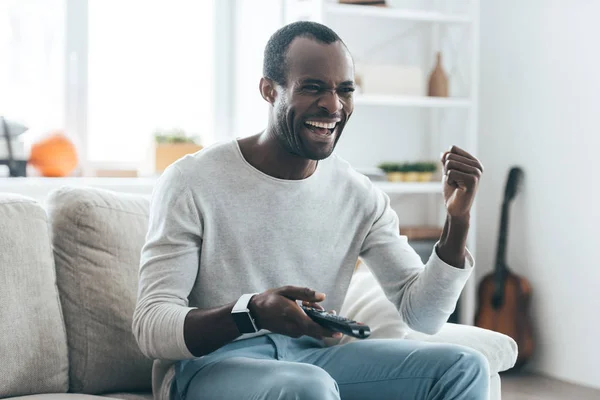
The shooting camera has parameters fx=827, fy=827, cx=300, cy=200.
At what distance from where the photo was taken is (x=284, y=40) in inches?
70.0

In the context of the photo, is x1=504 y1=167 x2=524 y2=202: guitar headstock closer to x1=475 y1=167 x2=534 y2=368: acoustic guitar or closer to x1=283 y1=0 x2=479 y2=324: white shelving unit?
x1=475 y1=167 x2=534 y2=368: acoustic guitar

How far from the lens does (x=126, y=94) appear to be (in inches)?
147

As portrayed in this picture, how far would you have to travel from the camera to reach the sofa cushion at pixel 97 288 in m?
1.84

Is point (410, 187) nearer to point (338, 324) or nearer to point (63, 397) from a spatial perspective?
point (63, 397)

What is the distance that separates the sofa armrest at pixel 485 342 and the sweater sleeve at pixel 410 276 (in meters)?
0.10

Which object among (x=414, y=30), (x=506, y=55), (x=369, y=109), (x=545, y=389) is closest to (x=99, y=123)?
(x=369, y=109)

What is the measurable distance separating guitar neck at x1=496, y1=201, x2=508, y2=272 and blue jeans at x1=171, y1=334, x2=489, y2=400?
219cm

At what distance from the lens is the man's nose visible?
67.6 inches

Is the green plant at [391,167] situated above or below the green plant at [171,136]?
below

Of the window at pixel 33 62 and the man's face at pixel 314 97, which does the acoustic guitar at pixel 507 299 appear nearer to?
the window at pixel 33 62

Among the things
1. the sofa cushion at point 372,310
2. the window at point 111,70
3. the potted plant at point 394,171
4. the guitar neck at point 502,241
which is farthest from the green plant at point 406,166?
the sofa cushion at point 372,310

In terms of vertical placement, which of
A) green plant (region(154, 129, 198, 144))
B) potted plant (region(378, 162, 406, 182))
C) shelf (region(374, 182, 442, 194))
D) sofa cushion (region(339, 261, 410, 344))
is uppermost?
green plant (region(154, 129, 198, 144))

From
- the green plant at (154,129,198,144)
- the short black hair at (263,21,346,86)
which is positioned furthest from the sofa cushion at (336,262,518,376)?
the green plant at (154,129,198,144)

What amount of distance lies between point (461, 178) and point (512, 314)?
2173mm
